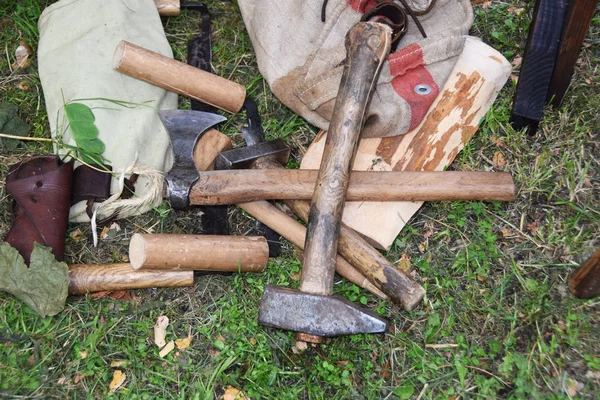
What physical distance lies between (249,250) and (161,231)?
21.8 inches

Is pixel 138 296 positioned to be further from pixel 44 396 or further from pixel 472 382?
pixel 472 382

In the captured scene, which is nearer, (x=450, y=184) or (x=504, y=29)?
(x=450, y=184)

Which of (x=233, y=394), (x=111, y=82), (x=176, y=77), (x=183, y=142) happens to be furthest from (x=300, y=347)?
(x=111, y=82)

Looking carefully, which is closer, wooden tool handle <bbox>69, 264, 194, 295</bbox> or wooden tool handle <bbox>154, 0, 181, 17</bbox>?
wooden tool handle <bbox>69, 264, 194, 295</bbox>

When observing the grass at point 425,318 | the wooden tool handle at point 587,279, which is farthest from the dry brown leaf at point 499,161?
the wooden tool handle at point 587,279

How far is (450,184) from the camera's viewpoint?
9.53ft

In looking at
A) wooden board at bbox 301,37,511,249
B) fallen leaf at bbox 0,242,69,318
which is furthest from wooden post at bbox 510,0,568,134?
fallen leaf at bbox 0,242,69,318

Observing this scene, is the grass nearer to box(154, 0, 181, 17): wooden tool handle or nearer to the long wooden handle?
the long wooden handle

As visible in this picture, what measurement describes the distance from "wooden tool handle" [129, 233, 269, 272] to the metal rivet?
113 cm

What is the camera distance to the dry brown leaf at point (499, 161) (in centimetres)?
321

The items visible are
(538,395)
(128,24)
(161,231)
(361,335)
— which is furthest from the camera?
(128,24)

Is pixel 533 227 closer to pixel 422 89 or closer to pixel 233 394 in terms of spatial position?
pixel 422 89

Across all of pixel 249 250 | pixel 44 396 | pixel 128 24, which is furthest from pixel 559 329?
pixel 128 24

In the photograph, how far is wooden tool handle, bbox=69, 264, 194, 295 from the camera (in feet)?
9.42
